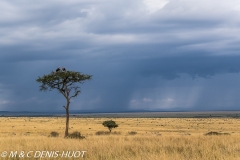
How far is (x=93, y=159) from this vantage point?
1076 centimetres

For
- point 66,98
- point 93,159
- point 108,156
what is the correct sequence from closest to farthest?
point 93,159 < point 108,156 < point 66,98

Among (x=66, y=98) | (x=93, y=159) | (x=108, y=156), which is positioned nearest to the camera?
(x=93, y=159)

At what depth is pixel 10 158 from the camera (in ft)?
36.5

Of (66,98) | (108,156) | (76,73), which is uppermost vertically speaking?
(76,73)

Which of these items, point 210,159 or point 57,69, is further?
point 57,69

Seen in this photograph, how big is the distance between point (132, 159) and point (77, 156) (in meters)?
2.21

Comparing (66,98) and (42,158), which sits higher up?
(66,98)

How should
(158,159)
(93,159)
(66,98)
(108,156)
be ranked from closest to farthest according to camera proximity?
(158,159)
(93,159)
(108,156)
(66,98)

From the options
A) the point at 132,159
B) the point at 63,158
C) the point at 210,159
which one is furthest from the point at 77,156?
the point at 210,159

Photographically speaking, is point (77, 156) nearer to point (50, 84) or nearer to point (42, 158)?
point (42, 158)

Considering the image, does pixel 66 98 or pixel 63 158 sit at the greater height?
pixel 66 98

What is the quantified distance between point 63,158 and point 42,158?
70cm

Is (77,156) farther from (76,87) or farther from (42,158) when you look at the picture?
(76,87)

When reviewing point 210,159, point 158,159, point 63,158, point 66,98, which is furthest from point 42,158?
point 66,98
